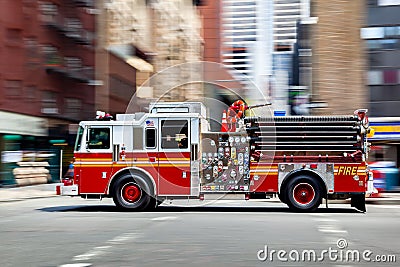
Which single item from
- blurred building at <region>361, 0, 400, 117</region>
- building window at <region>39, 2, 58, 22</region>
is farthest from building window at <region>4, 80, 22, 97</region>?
blurred building at <region>361, 0, 400, 117</region>

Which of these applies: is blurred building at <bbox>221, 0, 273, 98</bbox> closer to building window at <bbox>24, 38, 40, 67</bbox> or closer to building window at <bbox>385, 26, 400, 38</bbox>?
building window at <bbox>385, 26, 400, 38</bbox>

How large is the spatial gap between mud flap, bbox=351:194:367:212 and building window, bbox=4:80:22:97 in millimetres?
24059

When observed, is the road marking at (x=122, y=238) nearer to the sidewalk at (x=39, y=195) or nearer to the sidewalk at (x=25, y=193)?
the sidewalk at (x=39, y=195)

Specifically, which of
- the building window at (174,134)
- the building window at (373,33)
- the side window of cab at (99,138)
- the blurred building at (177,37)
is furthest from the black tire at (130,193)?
the blurred building at (177,37)

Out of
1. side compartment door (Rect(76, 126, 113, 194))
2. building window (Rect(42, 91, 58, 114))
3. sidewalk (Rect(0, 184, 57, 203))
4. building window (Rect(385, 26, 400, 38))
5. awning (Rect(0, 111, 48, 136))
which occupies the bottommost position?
sidewalk (Rect(0, 184, 57, 203))

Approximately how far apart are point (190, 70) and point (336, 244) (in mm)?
49878

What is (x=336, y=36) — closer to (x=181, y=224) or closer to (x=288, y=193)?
(x=288, y=193)

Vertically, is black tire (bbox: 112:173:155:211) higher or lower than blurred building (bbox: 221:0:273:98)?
lower

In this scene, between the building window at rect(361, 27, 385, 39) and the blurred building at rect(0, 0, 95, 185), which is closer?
the blurred building at rect(0, 0, 95, 185)

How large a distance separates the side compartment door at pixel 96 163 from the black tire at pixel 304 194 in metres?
5.09

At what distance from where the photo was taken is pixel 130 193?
739 inches

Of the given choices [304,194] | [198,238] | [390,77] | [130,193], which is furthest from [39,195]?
[390,77]

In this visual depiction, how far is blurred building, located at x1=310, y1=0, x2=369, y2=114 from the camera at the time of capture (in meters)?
40.5

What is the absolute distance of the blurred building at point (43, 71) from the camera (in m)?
37.8
